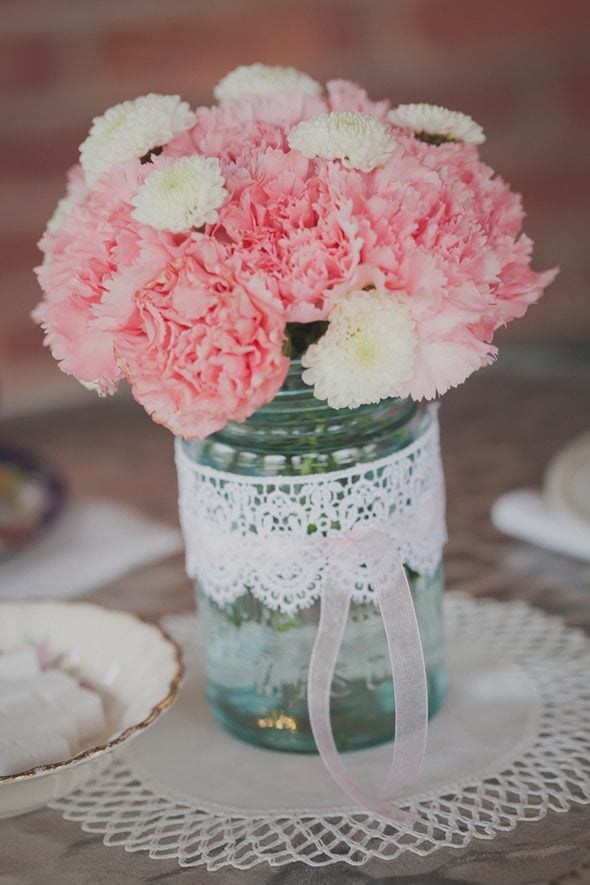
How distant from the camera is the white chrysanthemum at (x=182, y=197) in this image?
592 millimetres

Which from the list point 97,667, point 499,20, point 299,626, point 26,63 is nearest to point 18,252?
point 26,63

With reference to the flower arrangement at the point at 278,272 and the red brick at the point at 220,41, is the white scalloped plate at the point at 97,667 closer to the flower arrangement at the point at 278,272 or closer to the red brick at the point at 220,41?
the flower arrangement at the point at 278,272

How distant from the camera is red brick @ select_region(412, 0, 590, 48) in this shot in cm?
189

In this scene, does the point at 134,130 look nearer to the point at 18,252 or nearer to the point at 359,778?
the point at 359,778

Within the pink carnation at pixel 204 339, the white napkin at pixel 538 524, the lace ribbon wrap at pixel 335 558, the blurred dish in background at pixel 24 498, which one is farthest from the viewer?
the blurred dish in background at pixel 24 498

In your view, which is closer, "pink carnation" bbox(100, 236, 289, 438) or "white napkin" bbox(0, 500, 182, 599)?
"pink carnation" bbox(100, 236, 289, 438)

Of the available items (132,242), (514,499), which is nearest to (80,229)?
(132,242)

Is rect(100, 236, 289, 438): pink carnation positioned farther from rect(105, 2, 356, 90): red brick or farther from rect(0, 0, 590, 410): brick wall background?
rect(105, 2, 356, 90): red brick

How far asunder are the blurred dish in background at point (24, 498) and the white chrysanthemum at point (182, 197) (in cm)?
54

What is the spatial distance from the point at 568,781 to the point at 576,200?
151cm

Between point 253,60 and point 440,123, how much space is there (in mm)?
1319

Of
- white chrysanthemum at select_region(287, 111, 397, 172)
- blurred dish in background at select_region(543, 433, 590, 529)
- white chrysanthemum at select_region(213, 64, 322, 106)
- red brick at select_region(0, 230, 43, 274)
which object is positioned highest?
red brick at select_region(0, 230, 43, 274)

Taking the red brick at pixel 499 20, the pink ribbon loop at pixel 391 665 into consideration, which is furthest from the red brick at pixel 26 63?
the pink ribbon loop at pixel 391 665

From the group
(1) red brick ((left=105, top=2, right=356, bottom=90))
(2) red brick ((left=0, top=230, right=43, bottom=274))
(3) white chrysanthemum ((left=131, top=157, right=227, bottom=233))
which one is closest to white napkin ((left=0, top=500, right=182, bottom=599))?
(3) white chrysanthemum ((left=131, top=157, right=227, bottom=233))
